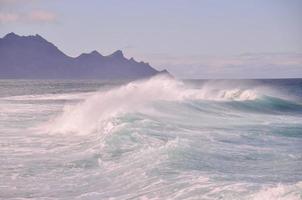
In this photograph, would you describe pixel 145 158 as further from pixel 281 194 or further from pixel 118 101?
pixel 118 101

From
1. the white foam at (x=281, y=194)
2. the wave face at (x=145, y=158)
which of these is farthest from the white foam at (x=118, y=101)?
the white foam at (x=281, y=194)

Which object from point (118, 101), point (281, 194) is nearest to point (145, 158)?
point (281, 194)

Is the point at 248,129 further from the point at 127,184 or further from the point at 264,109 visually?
the point at 264,109

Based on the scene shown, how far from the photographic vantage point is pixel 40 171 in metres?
13.8

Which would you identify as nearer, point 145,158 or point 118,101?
point 145,158

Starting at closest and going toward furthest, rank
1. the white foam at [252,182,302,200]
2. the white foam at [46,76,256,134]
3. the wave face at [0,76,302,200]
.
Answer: the white foam at [252,182,302,200], the wave face at [0,76,302,200], the white foam at [46,76,256,134]

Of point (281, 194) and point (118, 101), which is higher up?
point (118, 101)

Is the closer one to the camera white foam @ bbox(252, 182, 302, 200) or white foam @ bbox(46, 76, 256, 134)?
white foam @ bbox(252, 182, 302, 200)

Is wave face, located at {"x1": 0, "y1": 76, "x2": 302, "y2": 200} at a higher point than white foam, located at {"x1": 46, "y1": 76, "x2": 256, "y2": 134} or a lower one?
lower

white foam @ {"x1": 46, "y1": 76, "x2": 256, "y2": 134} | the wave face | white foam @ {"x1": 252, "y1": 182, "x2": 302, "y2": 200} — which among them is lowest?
white foam @ {"x1": 252, "y1": 182, "x2": 302, "y2": 200}

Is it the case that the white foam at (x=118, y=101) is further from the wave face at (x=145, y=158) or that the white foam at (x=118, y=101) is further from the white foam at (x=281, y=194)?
the white foam at (x=281, y=194)

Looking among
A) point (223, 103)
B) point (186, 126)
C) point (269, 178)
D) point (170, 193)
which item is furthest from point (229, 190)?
point (223, 103)

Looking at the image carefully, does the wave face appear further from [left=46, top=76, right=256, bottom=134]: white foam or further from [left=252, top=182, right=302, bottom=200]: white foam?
[left=46, top=76, right=256, bottom=134]: white foam

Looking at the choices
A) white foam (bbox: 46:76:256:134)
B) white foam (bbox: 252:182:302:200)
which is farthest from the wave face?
white foam (bbox: 46:76:256:134)
